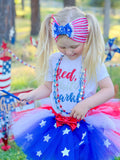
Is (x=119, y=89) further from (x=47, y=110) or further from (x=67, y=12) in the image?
(x=67, y=12)

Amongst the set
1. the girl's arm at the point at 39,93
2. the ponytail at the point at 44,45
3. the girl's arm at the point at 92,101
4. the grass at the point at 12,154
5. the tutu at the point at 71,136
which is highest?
the ponytail at the point at 44,45

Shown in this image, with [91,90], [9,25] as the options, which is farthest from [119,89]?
[9,25]

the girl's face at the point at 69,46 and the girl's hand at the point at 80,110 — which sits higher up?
the girl's face at the point at 69,46

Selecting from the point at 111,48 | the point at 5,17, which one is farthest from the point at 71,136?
the point at 5,17

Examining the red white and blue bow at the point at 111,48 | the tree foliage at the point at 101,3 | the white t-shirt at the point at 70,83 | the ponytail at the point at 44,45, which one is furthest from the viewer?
the tree foliage at the point at 101,3

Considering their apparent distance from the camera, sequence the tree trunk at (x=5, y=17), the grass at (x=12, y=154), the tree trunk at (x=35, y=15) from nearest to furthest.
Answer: the grass at (x=12, y=154) → the tree trunk at (x=5, y=17) → the tree trunk at (x=35, y=15)

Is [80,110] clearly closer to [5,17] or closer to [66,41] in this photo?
[66,41]

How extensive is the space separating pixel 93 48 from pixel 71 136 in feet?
2.52

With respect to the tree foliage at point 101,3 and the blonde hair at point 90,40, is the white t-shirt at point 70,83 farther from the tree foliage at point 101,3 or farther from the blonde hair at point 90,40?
the tree foliage at point 101,3

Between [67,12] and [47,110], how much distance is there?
39.0 inches

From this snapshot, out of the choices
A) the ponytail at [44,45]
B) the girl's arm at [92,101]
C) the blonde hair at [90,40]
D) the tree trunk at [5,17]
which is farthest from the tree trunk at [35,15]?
the girl's arm at [92,101]

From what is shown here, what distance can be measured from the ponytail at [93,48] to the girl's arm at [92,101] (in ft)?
0.47

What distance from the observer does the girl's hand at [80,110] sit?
2.10 metres

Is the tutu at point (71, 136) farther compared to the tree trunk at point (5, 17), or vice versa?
the tree trunk at point (5, 17)
